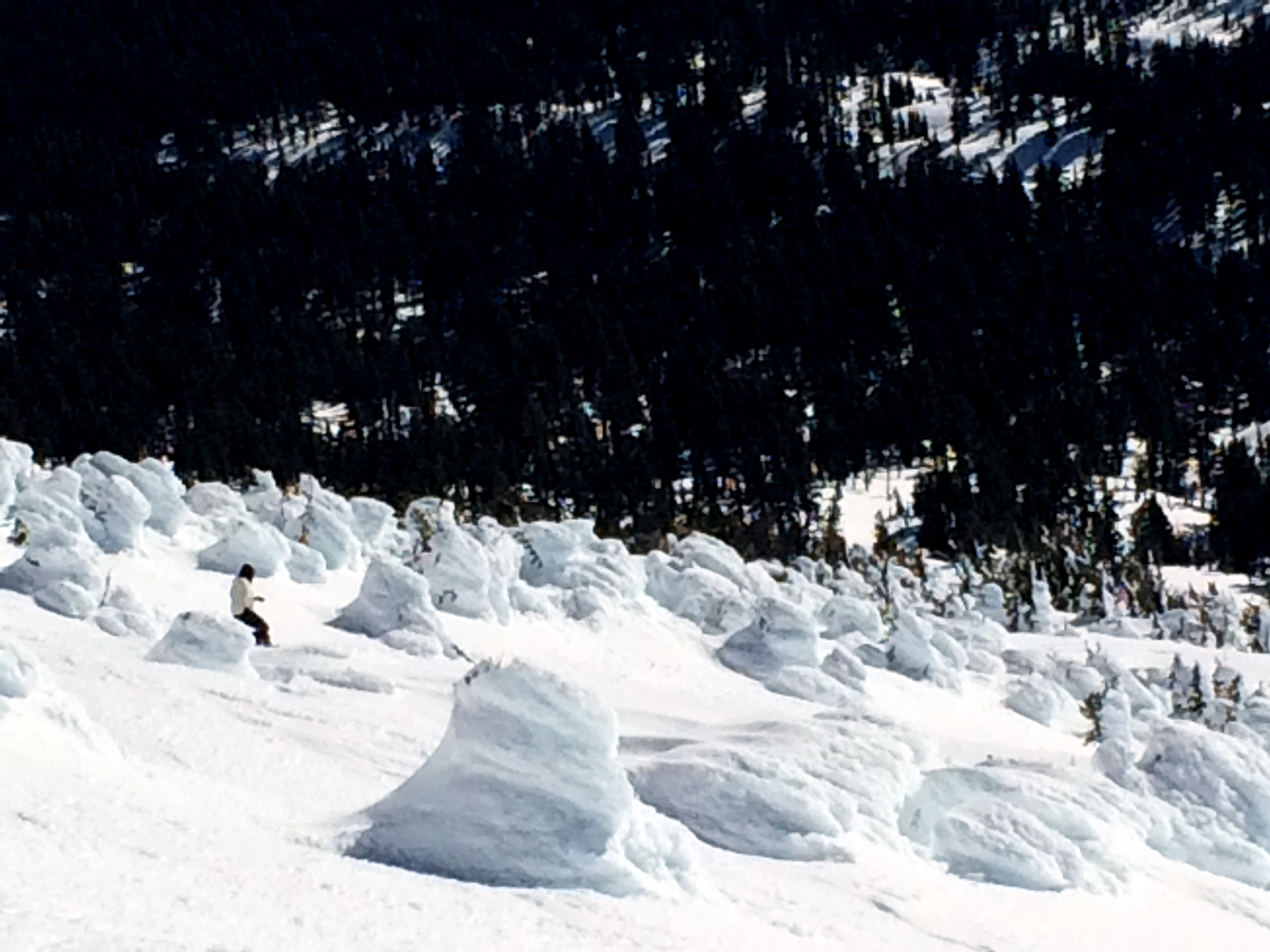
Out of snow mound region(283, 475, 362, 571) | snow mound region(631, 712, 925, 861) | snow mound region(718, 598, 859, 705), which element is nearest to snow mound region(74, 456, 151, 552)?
snow mound region(283, 475, 362, 571)

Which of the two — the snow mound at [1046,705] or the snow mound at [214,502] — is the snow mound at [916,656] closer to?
the snow mound at [1046,705]

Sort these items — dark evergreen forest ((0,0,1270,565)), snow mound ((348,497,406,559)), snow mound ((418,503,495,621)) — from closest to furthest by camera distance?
snow mound ((418,503,495,621))
snow mound ((348,497,406,559))
dark evergreen forest ((0,0,1270,565))

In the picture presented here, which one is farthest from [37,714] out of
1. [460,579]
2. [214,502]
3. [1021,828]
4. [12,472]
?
[214,502]

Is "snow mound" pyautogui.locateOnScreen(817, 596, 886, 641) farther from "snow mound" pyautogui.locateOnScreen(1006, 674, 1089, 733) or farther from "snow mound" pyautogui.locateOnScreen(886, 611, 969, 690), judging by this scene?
"snow mound" pyautogui.locateOnScreen(1006, 674, 1089, 733)

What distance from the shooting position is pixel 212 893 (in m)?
8.22

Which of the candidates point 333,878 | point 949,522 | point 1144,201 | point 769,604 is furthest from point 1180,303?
point 333,878

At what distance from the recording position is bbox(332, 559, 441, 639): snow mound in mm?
22125

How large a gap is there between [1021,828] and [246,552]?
15258 millimetres

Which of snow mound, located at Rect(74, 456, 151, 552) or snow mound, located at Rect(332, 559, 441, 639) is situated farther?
snow mound, located at Rect(74, 456, 151, 552)

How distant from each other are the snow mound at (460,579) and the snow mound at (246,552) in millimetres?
2421

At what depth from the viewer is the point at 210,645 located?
15.7m

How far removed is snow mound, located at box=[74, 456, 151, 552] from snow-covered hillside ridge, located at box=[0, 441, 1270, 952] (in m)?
0.05

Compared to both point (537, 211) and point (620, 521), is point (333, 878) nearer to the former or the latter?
point (620, 521)

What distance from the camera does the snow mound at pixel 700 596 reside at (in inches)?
1160
